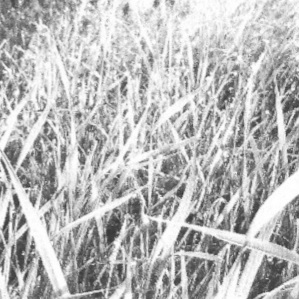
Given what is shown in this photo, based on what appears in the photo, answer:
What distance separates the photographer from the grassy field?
0.56 m

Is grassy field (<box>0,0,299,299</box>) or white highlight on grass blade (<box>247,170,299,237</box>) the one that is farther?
grassy field (<box>0,0,299,299</box>)

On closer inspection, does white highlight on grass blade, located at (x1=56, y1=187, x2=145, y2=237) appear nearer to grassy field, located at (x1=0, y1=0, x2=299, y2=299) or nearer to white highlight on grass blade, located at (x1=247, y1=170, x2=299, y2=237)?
grassy field, located at (x1=0, y1=0, x2=299, y2=299)

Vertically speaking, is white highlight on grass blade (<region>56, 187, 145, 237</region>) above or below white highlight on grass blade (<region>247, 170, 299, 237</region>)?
below

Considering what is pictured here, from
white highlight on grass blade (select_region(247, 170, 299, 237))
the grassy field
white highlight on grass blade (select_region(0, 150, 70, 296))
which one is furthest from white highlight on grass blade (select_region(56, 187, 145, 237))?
white highlight on grass blade (select_region(247, 170, 299, 237))

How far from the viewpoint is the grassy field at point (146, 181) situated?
562 mm

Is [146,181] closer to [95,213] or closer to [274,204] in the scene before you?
[95,213]

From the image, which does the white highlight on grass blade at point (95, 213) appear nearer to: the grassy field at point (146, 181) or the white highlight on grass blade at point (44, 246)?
the grassy field at point (146, 181)

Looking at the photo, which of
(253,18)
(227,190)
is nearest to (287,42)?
(253,18)

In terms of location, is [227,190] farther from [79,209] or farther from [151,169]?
[79,209]

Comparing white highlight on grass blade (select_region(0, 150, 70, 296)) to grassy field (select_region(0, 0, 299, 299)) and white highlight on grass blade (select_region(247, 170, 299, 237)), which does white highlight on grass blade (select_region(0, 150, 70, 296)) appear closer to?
grassy field (select_region(0, 0, 299, 299))

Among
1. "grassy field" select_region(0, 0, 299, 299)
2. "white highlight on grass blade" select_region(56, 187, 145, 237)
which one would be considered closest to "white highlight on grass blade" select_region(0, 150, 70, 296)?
"grassy field" select_region(0, 0, 299, 299)

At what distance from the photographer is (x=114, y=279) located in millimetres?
693

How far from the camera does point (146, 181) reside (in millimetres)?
974

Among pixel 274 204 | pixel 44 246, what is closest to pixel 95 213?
pixel 44 246
